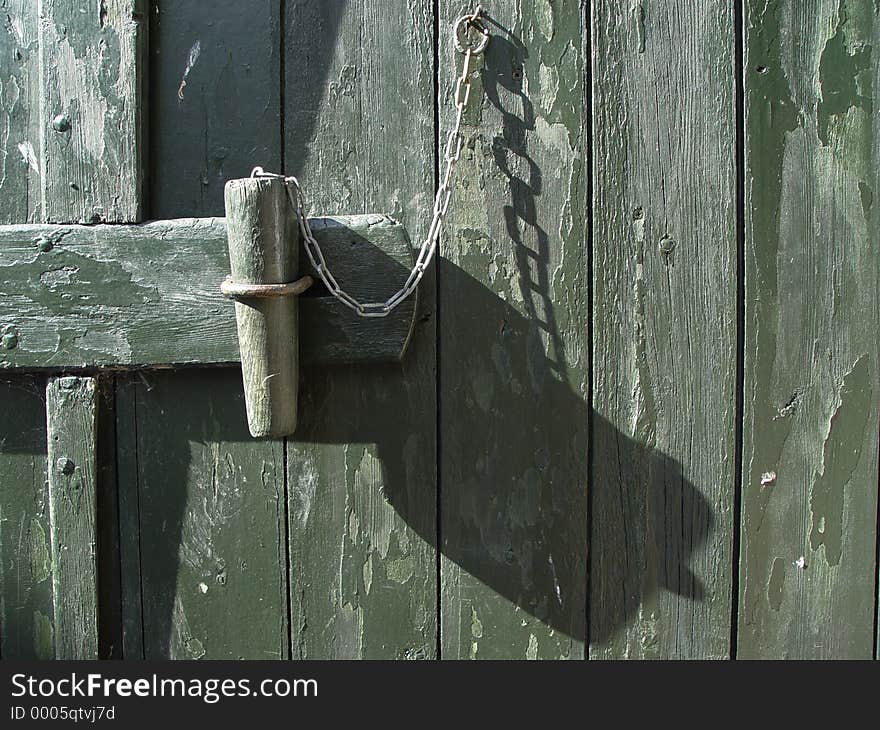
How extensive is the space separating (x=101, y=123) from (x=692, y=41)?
0.99 meters

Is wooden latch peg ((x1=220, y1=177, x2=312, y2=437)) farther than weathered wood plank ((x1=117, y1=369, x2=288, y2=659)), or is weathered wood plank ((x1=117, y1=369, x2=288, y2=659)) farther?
weathered wood plank ((x1=117, y1=369, x2=288, y2=659))

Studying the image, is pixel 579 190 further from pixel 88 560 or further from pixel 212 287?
pixel 88 560

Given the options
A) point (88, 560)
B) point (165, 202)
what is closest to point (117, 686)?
point (88, 560)

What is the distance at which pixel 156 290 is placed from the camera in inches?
55.5

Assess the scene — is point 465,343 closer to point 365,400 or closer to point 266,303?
point 365,400

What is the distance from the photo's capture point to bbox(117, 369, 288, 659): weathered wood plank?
1496 mm

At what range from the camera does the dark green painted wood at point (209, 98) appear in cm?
143

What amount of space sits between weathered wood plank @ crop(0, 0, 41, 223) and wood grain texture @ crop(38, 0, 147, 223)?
25 mm

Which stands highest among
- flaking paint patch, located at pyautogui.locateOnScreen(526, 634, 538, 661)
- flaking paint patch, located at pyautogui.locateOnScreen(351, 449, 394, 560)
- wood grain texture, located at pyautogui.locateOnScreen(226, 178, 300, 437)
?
wood grain texture, located at pyautogui.locateOnScreen(226, 178, 300, 437)

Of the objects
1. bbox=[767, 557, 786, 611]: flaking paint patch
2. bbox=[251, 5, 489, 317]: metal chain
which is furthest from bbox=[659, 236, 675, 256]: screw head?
bbox=[767, 557, 786, 611]: flaking paint patch

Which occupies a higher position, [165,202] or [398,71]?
[398,71]

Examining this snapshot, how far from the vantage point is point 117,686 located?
1.48 meters

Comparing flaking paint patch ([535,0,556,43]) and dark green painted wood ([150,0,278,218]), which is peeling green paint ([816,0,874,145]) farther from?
dark green painted wood ([150,0,278,218])

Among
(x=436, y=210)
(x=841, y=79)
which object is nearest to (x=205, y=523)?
(x=436, y=210)
